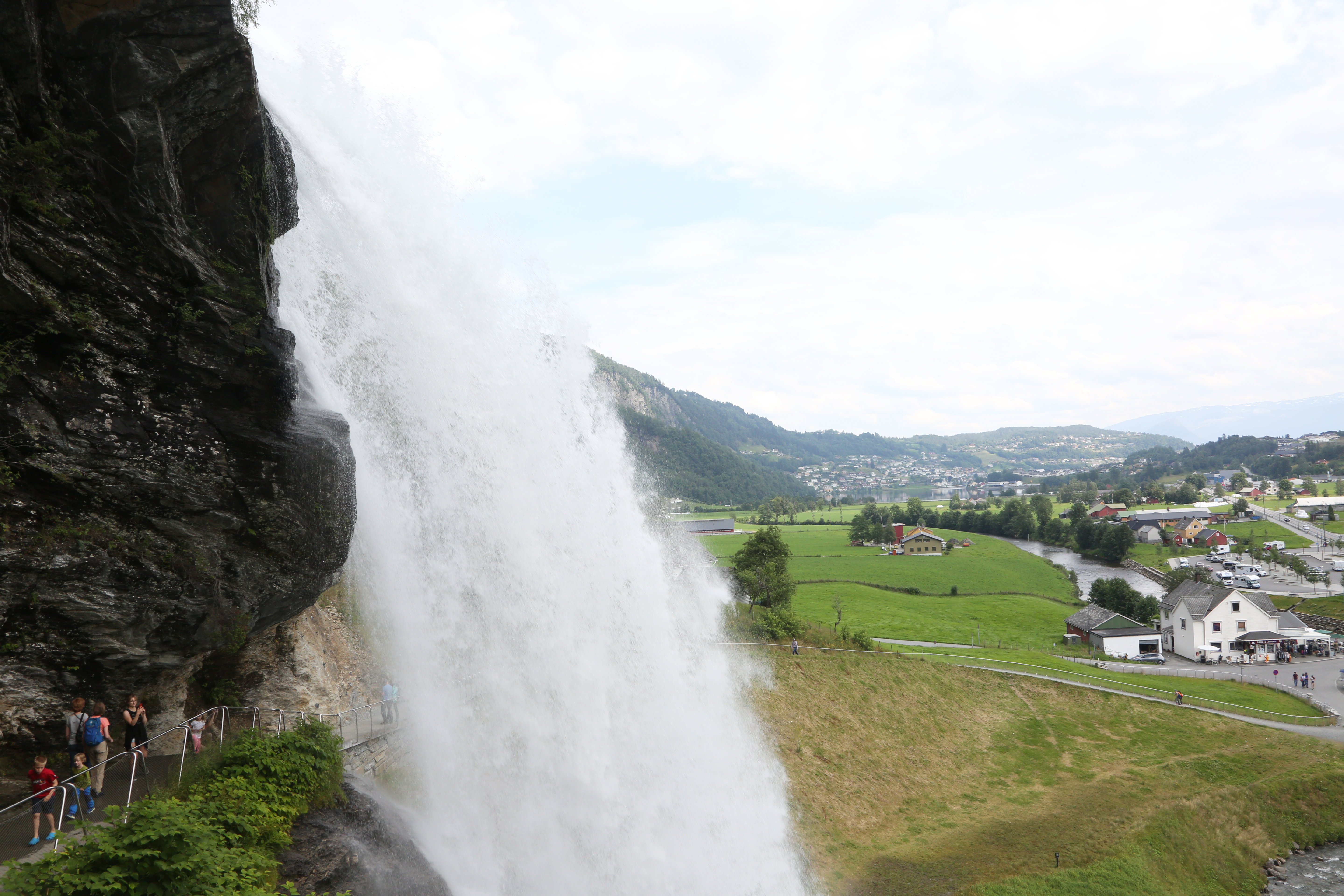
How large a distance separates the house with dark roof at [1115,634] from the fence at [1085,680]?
1343 centimetres

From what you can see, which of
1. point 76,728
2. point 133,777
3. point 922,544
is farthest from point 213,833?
point 922,544

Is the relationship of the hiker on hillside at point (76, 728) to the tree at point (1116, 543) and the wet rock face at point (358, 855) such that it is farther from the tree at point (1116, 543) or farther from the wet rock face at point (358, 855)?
the tree at point (1116, 543)

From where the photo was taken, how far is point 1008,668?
138ft

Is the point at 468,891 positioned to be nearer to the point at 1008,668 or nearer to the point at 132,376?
the point at 132,376

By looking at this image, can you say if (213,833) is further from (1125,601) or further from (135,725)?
(1125,601)

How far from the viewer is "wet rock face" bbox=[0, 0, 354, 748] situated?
11.2 meters

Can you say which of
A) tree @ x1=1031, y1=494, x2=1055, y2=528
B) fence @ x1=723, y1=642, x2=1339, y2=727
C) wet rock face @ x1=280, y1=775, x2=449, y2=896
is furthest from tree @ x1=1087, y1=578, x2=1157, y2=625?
tree @ x1=1031, y1=494, x2=1055, y2=528

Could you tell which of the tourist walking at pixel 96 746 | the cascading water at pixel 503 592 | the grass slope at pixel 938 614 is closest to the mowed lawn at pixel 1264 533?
the grass slope at pixel 938 614

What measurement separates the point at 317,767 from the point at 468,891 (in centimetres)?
448

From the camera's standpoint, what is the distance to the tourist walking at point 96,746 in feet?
37.3

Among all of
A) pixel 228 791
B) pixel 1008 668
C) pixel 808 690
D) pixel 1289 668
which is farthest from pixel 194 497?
pixel 1289 668

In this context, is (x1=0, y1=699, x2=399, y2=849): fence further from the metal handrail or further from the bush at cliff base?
the bush at cliff base

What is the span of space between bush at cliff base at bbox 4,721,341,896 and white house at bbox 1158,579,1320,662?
63.6 m

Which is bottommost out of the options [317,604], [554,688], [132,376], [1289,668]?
[1289,668]
